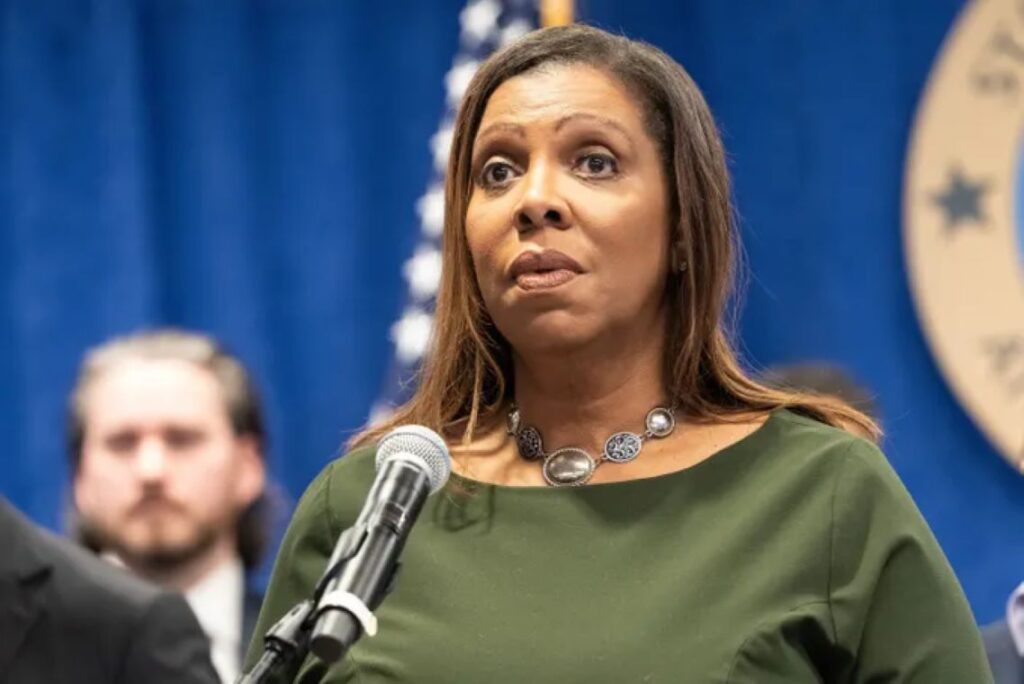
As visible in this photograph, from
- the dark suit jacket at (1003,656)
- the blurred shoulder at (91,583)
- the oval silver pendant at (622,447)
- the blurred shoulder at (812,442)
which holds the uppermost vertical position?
the oval silver pendant at (622,447)

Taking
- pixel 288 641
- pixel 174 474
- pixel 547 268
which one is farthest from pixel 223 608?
pixel 288 641

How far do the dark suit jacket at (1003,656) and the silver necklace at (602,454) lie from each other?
148cm

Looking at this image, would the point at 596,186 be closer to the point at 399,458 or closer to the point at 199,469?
the point at 399,458

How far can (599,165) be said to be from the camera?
6.74 feet

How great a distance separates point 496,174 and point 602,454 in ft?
1.00

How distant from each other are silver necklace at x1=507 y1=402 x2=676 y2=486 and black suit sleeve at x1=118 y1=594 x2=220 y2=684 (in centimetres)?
64

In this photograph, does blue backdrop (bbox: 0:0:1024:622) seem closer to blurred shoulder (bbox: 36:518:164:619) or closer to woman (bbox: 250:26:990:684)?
blurred shoulder (bbox: 36:518:164:619)

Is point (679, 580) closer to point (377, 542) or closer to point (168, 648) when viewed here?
point (377, 542)

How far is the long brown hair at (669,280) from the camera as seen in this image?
210 centimetres

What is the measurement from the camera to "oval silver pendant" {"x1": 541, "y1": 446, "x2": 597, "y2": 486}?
2.09m

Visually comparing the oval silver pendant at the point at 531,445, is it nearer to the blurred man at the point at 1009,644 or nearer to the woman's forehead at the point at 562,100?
the woman's forehead at the point at 562,100

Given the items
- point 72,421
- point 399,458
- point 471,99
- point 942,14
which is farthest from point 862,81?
point 399,458

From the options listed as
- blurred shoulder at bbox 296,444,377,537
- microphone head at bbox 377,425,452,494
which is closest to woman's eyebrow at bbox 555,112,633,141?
blurred shoulder at bbox 296,444,377,537

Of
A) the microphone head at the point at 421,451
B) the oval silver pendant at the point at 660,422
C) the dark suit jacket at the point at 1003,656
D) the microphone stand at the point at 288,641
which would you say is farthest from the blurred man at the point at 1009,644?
the microphone stand at the point at 288,641
